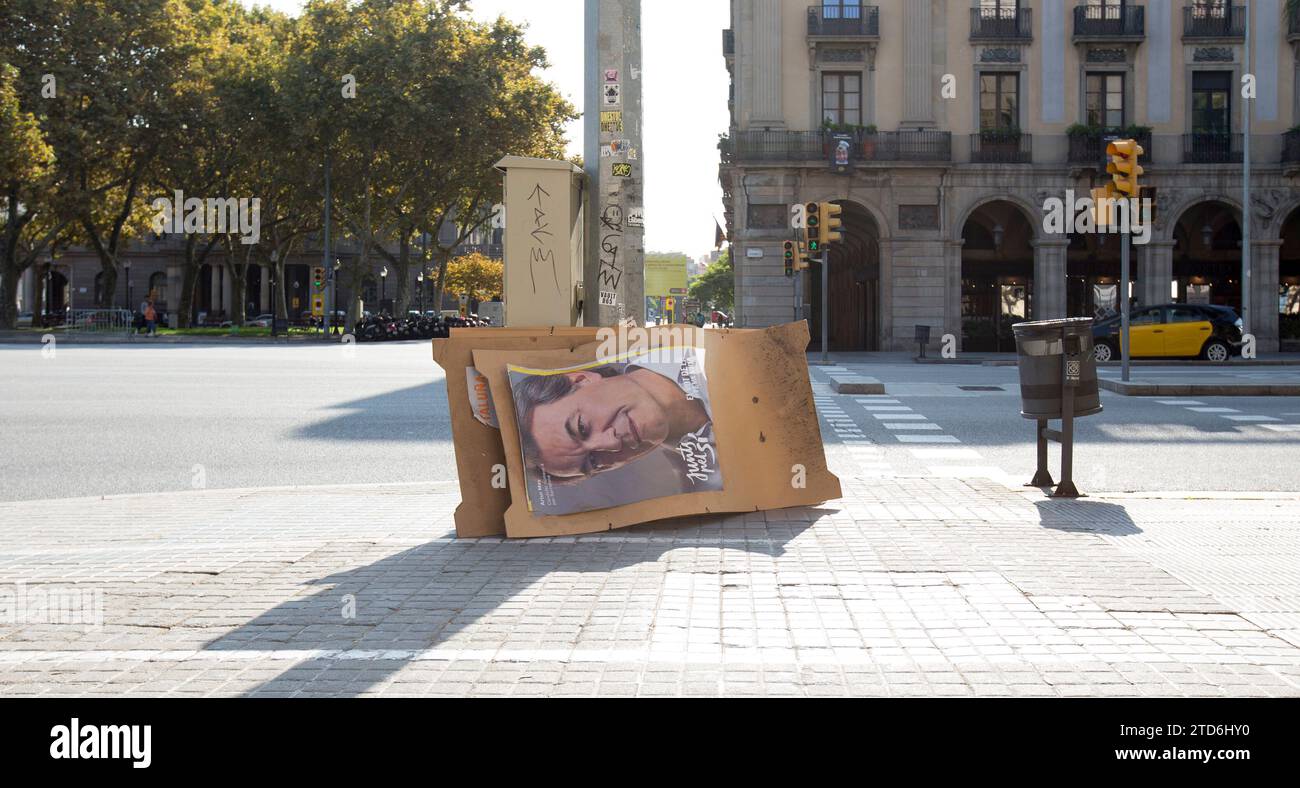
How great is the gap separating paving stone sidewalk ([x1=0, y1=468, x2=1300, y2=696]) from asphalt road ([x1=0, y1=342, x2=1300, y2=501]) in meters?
2.22

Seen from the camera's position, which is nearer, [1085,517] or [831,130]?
[1085,517]

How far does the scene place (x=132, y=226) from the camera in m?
62.3

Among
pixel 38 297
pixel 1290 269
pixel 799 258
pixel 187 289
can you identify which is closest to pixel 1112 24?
pixel 1290 269

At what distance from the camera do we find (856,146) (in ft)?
131

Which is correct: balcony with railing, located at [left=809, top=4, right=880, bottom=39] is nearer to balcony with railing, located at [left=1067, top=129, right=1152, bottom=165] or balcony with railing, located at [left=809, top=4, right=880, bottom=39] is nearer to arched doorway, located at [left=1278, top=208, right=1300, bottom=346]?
balcony with railing, located at [left=1067, top=129, right=1152, bottom=165]

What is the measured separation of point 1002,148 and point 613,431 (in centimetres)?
3622

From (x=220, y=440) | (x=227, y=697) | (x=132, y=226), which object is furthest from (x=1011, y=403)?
(x=132, y=226)

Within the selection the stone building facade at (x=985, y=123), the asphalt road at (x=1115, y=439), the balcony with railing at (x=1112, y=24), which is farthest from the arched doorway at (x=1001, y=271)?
the asphalt road at (x=1115, y=439)

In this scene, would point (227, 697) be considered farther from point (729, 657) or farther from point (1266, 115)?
point (1266, 115)

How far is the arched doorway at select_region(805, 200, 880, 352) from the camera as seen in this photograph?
4269 cm

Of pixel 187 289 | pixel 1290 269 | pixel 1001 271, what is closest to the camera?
pixel 1001 271

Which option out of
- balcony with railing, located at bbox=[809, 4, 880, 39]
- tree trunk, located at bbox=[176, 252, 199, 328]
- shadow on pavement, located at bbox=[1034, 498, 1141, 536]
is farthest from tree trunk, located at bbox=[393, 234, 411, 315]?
shadow on pavement, located at bbox=[1034, 498, 1141, 536]

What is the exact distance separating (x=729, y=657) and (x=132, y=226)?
210ft

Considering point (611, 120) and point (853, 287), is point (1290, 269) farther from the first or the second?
point (611, 120)
